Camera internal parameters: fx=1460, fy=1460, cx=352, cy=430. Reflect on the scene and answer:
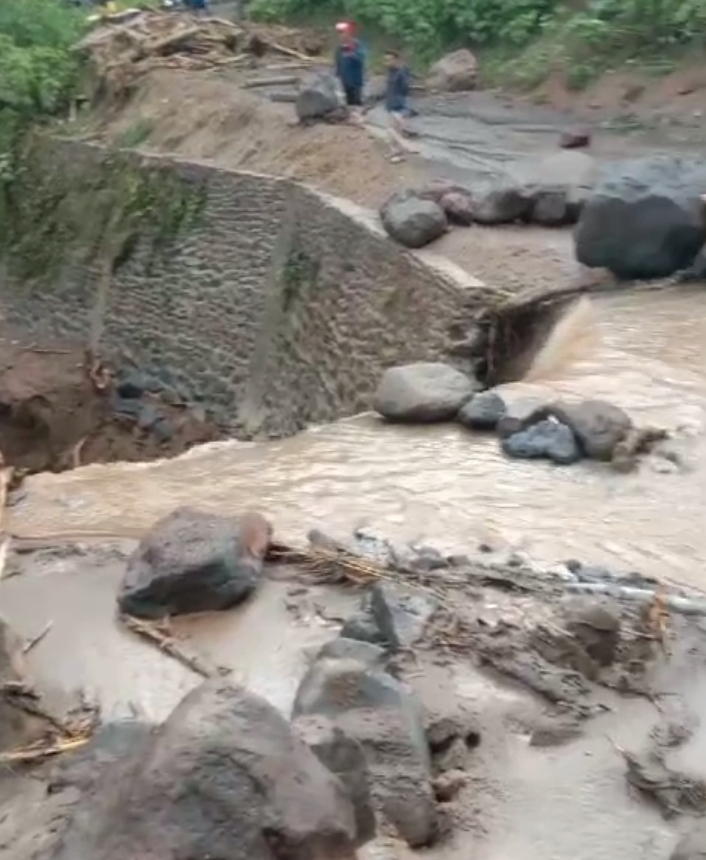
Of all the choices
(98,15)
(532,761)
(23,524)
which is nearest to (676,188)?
(23,524)

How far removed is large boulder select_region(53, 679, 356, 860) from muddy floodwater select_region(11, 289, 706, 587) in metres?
2.75

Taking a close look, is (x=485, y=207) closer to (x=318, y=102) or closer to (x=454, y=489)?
(x=318, y=102)

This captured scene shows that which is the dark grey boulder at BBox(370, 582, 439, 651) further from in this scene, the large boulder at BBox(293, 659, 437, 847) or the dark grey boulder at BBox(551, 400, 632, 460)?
the dark grey boulder at BBox(551, 400, 632, 460)

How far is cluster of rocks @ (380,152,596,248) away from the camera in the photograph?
35.5 ft

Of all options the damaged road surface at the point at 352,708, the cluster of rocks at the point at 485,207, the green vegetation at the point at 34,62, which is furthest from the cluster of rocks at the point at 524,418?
the green vegetation at the point at 34,62

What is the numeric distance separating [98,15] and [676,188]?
10265 millimetres

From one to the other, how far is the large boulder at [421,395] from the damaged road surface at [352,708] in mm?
1741

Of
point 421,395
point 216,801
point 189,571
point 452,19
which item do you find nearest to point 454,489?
point 421,395

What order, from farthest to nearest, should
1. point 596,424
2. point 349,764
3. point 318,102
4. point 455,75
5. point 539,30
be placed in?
point 539,30 < point 455,75 < point 318,102 < point 596,424 < point 349,764

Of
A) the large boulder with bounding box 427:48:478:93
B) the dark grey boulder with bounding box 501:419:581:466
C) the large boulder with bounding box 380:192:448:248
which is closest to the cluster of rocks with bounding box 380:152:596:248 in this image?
the large boulder with bounding box 380:192:448:248

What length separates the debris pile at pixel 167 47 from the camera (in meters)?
16.4

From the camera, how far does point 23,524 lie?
266 inches

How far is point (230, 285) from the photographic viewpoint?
13.4 metres

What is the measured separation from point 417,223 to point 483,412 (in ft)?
11.1
